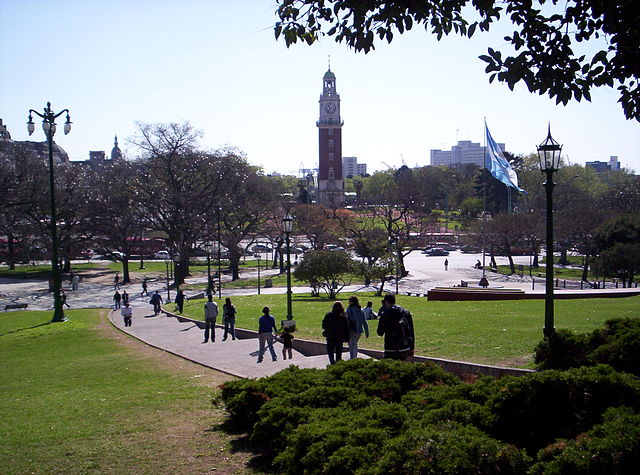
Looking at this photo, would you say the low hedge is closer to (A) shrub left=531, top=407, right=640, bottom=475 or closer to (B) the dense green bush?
(A) shrub left=531, top=407, right=640, bottom=475

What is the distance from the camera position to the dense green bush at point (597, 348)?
8.64 metres

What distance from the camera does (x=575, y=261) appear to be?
7038cm

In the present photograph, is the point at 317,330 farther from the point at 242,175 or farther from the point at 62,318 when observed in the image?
the point at 242,175

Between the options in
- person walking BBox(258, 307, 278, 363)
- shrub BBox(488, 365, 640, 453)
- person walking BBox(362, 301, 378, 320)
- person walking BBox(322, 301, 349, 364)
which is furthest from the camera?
person walking BBox(362, 301, 378, 320)

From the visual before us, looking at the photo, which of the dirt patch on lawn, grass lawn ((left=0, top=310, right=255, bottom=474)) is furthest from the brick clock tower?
the dirt patch on lawn

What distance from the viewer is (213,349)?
17031 millimetres

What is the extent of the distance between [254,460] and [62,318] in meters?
21.7

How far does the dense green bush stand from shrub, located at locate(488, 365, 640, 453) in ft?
8.99

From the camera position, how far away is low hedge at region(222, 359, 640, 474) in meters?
5.07

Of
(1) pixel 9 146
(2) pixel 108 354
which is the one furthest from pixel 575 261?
(2) pixel 108 354

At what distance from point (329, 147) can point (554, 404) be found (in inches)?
4469

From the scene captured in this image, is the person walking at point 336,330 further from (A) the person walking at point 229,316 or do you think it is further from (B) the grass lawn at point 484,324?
(A) the person walking at point 229,316

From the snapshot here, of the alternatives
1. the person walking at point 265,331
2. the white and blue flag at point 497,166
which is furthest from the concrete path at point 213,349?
the white and blue flag at point 497,166

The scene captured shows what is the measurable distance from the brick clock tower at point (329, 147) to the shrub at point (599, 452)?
111362 mm
